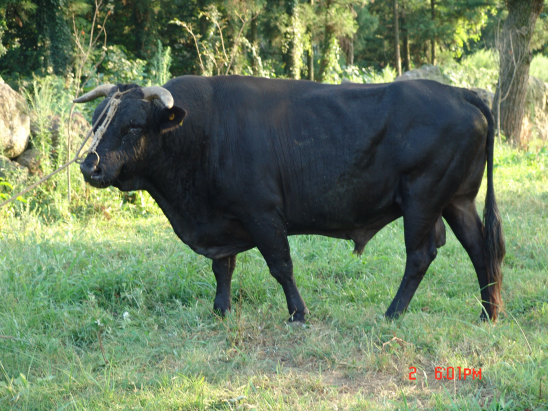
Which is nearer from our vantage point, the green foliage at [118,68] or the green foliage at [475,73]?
the green foliage at [118,68]

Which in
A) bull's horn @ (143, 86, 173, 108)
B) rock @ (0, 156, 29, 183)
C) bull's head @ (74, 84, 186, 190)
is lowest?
rock @ (0, 156, 29, 183)

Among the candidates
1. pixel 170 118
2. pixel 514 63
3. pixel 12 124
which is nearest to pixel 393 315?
pixel 170 118

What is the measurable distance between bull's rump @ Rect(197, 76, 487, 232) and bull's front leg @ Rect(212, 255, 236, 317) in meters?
0.66

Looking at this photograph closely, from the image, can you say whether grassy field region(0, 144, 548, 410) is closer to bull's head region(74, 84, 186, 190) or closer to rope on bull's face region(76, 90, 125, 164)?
bull's head region(74, 84, 186, 190)

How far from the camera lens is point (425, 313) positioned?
14.4 feet

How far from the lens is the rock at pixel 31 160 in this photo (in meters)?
7.80

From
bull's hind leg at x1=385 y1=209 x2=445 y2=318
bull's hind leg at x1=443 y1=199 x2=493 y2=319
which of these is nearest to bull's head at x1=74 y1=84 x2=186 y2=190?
bull's hind leg at x1=385 y1=209 x2=445 y2=318

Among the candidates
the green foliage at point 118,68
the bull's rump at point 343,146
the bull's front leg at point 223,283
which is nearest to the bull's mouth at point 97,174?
the bull's rump at point 343,146

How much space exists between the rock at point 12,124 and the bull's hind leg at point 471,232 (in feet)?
19.3

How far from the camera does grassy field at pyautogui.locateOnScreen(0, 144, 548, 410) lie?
322cm

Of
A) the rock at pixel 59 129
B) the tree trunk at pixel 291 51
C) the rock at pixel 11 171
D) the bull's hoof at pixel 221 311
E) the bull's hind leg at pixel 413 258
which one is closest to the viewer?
the bull's hind leg at pixel 413 258

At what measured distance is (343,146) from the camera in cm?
423

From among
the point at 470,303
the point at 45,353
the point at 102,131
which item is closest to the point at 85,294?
the point at 45,353

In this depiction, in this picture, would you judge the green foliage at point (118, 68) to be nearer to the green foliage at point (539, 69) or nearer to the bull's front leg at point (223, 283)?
the bull's front leg at point (223, 283)
